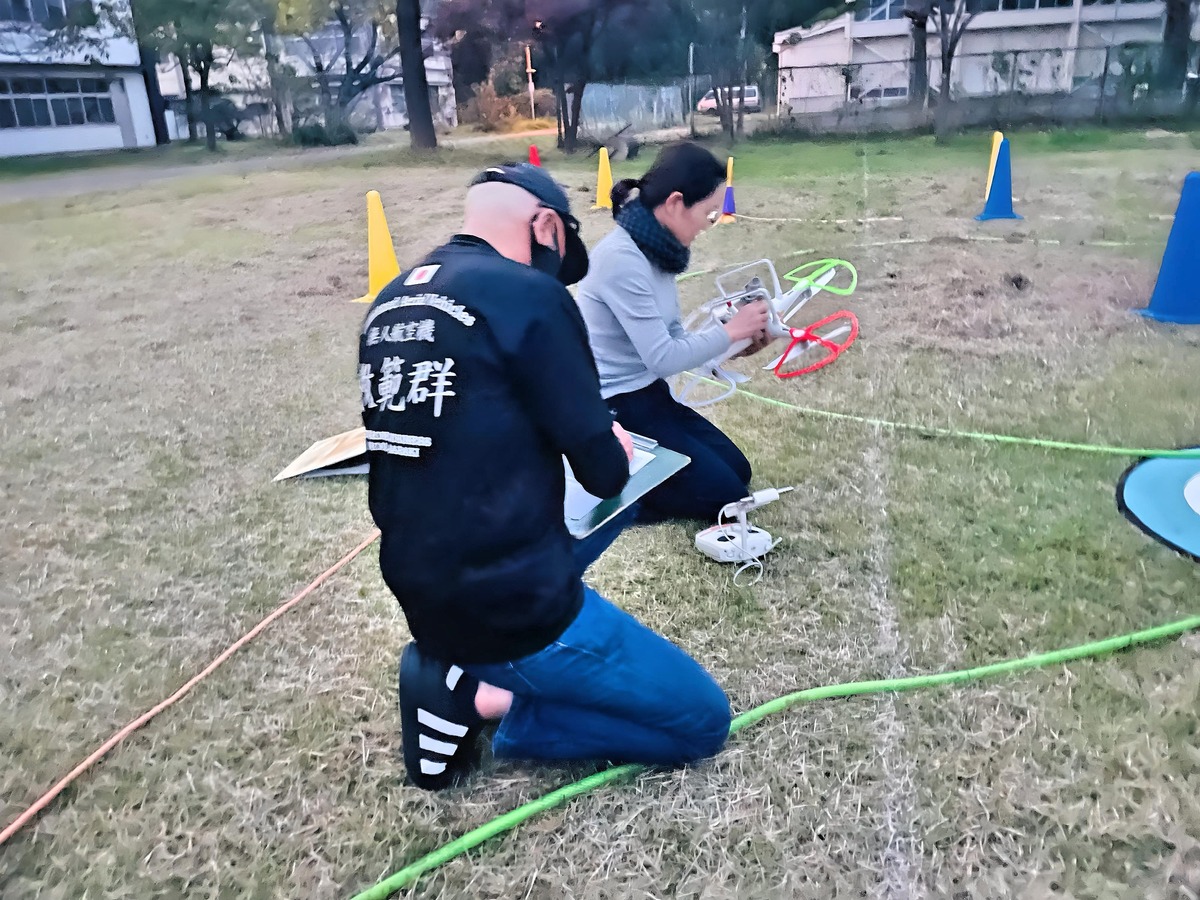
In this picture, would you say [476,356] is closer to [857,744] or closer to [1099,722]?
[857,744]

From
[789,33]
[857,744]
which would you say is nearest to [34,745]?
[857,744]

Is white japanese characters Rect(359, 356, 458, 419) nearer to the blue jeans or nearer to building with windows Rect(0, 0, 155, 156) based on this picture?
the blue jeans

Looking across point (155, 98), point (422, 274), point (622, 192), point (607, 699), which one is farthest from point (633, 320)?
point (155, 98)

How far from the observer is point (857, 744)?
1.71 metres

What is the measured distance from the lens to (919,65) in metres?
15.1

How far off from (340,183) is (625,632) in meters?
10.5

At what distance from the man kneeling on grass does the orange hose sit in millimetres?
672

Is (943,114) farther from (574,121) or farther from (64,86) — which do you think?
(64,86)

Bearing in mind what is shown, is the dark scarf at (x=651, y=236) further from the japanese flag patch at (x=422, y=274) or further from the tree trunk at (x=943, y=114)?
the tree trunk at (x=943, y=114)

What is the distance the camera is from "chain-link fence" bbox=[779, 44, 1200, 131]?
→ 12930mm

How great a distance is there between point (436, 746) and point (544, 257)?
35.4 inches

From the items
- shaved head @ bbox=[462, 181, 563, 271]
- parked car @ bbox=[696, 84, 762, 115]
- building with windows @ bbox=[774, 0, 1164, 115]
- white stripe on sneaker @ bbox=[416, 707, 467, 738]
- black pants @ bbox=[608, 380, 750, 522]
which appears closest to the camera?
shaved head @ bbox=[462, 181, 563, 271]

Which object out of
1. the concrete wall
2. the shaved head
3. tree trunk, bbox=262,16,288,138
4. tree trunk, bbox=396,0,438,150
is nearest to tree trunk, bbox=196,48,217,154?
tree trunk, bbox=262,16,288,138

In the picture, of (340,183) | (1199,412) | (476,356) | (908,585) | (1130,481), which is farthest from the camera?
(340,183)
